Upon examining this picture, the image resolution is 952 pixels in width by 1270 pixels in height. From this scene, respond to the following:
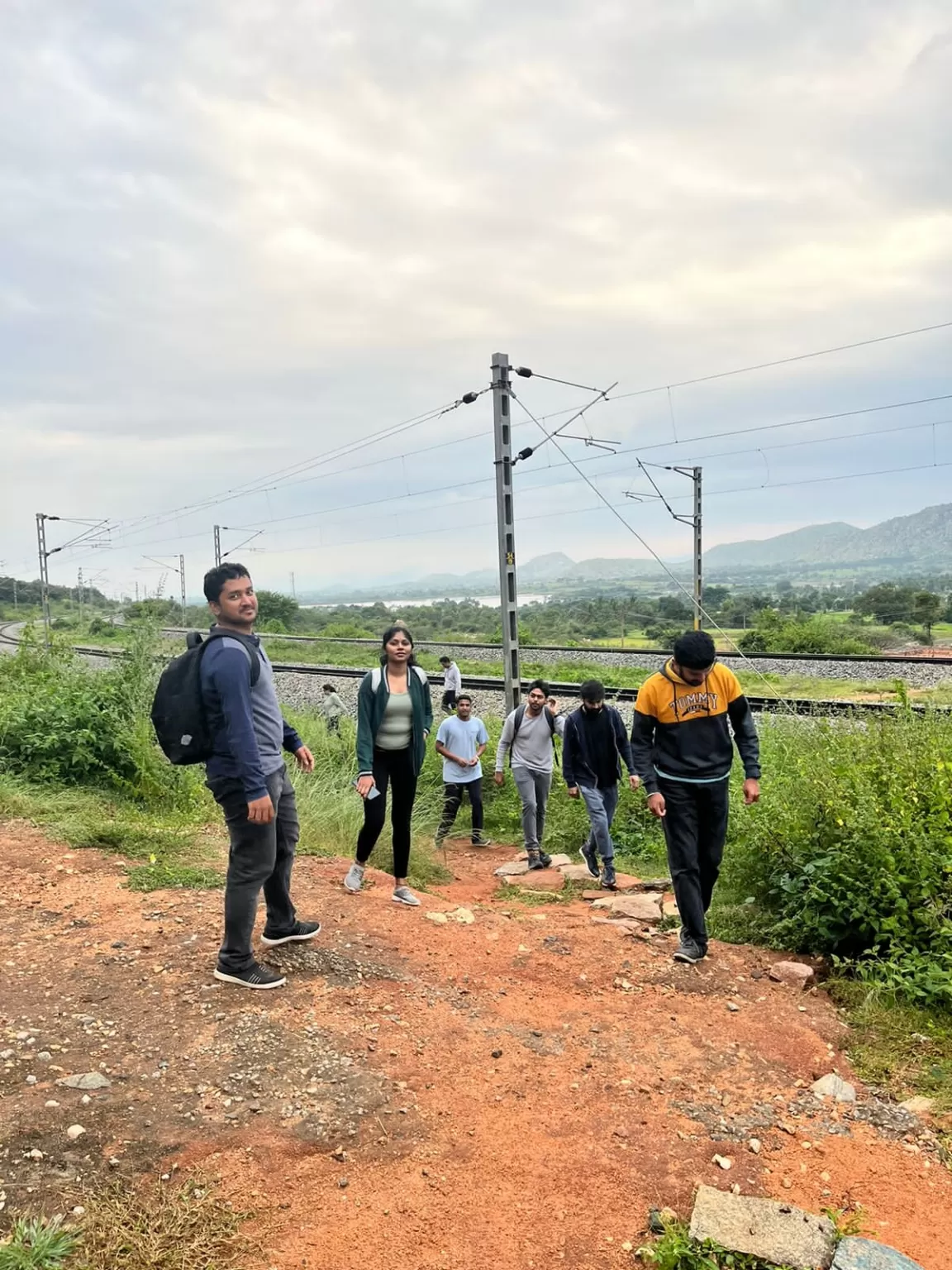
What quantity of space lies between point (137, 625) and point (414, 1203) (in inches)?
301

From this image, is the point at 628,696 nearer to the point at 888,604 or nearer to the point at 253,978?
the point at 253,978

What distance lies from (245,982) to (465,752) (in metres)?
4.79

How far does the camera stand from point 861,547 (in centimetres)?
14112

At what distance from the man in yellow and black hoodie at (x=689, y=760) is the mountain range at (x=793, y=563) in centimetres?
2970

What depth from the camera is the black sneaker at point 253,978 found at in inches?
155

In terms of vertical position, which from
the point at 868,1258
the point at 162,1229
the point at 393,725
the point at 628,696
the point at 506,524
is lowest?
the point at 868,1258

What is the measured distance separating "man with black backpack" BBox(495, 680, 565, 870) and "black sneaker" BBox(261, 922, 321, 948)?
3.22 m

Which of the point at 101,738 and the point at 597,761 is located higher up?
the point at 101,738

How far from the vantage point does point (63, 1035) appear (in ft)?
11.5

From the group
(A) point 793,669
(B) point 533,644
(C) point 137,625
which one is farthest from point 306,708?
(B) point 533,644

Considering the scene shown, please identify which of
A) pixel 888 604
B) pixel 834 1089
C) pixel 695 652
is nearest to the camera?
pixel 834 1089

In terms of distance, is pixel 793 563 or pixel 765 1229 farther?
pixel 793 563

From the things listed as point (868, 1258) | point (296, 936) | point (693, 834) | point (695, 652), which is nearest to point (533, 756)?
point (693, 834)

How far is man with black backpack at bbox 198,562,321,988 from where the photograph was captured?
374 centimetres
